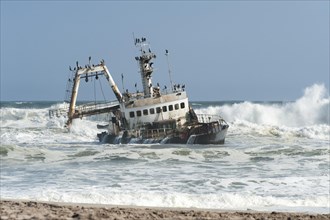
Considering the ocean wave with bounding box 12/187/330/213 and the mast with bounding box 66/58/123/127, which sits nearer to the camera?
the ocean wave with bounding box 12/187/330/213

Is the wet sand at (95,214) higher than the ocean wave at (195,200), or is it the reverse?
the wet sand at (95,214)

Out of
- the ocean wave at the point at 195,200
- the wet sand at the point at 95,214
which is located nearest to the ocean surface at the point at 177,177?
the ocean wave at the point at 195,200

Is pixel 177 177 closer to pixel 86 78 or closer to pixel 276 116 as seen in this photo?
pixel 86 78

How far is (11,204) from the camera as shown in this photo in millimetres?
10414

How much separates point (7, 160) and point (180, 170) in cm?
844

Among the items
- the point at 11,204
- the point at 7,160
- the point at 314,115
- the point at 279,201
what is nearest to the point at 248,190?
the point at 279,201

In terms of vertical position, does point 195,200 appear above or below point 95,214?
below

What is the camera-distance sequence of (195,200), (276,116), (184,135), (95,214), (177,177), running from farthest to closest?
1. (276,116)
2. (184,135)
3. (177,177)
4. (195,200)
5. (95,214)

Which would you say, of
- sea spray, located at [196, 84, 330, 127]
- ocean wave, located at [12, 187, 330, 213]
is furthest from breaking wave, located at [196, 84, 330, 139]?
ocean wave, located at [12, 187, 330, 213]

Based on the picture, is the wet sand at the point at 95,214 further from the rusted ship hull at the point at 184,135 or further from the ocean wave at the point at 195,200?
the rusted ship hull at the point at 184,135

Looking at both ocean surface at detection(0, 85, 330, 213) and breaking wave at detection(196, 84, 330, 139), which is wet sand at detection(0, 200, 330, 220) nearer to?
ocean surface at detection(0, 85, 330, 213)

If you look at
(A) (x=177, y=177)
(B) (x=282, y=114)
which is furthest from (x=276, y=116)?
(A) (x=177, y=177)

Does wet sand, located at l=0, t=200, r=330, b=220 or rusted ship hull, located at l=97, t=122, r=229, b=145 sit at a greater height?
wet sand, located at l=0, t=200, r=330, b=220

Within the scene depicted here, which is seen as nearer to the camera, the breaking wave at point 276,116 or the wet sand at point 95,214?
the wet sand at point 95,214
